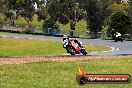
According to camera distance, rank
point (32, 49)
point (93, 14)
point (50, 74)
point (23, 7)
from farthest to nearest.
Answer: point (23, 7) < point (93, 14) < point (32, 49) < point (50, 74)

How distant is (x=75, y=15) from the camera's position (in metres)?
73.0

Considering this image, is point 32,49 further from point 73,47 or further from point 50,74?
point 50,74

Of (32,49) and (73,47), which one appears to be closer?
(73,47)

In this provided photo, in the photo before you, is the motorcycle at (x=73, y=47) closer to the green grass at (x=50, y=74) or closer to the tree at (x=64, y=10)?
the green grass at (x=50, y=74)

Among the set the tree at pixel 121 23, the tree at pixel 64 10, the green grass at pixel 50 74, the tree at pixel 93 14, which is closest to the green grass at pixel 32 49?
the green grass at pixel 50 74

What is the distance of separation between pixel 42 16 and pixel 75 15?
9.31 metres

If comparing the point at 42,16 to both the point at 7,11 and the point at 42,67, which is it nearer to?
the point at 7,11

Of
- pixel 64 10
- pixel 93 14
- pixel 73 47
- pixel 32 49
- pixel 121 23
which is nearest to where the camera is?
pixel 73 47

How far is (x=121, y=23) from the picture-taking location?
5100 cm

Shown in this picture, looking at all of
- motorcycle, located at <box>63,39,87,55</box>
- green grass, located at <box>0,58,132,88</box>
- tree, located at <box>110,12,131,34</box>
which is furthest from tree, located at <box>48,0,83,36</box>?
green grass, located at <box>0,58,132,88</box>

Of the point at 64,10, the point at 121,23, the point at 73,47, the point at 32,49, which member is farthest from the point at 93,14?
the point at 73,47

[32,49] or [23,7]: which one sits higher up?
[23,7]

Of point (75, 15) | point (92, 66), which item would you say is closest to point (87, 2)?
point (75, 15)

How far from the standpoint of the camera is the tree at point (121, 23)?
51.0m
